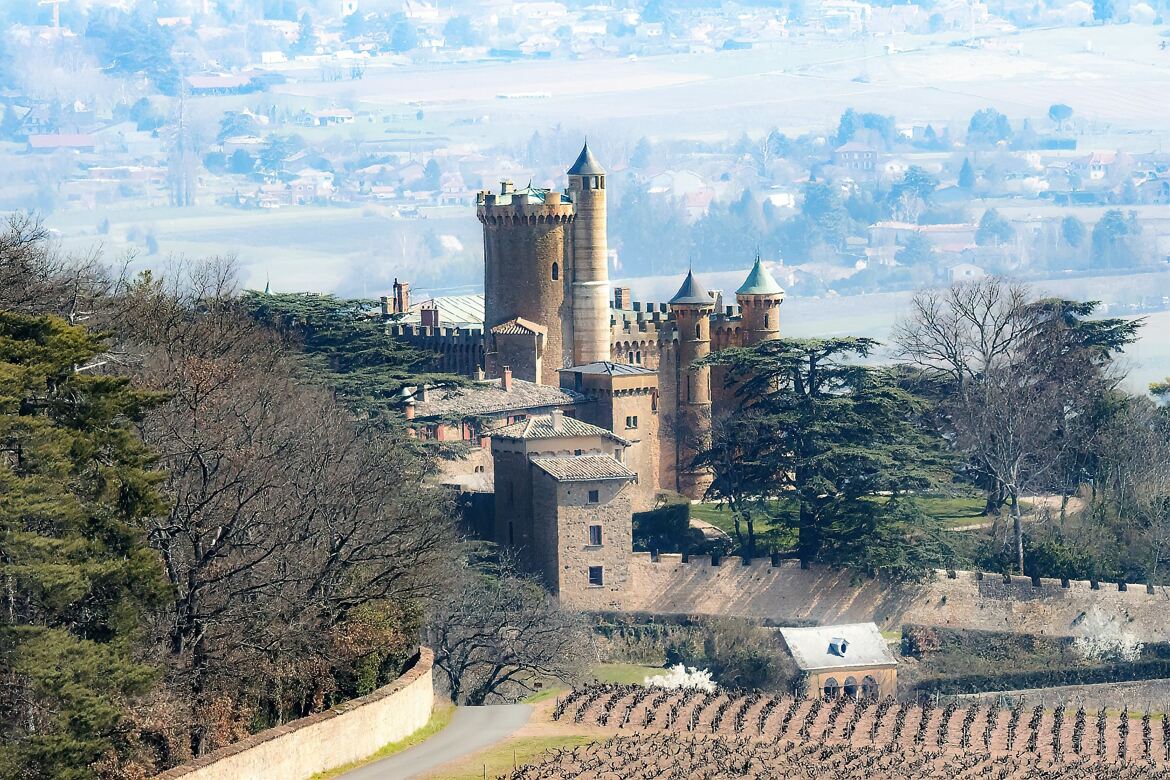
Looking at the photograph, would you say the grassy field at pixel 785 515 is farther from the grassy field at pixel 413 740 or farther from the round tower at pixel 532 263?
the grassy field at pixel 413 740

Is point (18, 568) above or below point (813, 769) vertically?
above

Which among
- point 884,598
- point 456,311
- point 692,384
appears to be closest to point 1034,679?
point 884,598

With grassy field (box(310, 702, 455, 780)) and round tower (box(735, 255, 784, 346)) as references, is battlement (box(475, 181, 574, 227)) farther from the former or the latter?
grassy field (box(310, 702, 455, 780))

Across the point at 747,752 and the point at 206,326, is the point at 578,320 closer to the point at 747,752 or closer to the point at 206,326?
the point at 206,326

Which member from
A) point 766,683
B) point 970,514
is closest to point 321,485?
point 766,683

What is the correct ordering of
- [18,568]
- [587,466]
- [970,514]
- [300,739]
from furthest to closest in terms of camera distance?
[970,514], [587,466], [300,739], [18,568]

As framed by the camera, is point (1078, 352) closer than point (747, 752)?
No

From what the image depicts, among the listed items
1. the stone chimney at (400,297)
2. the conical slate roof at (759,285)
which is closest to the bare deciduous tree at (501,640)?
the conical slate roof at (759,285)
